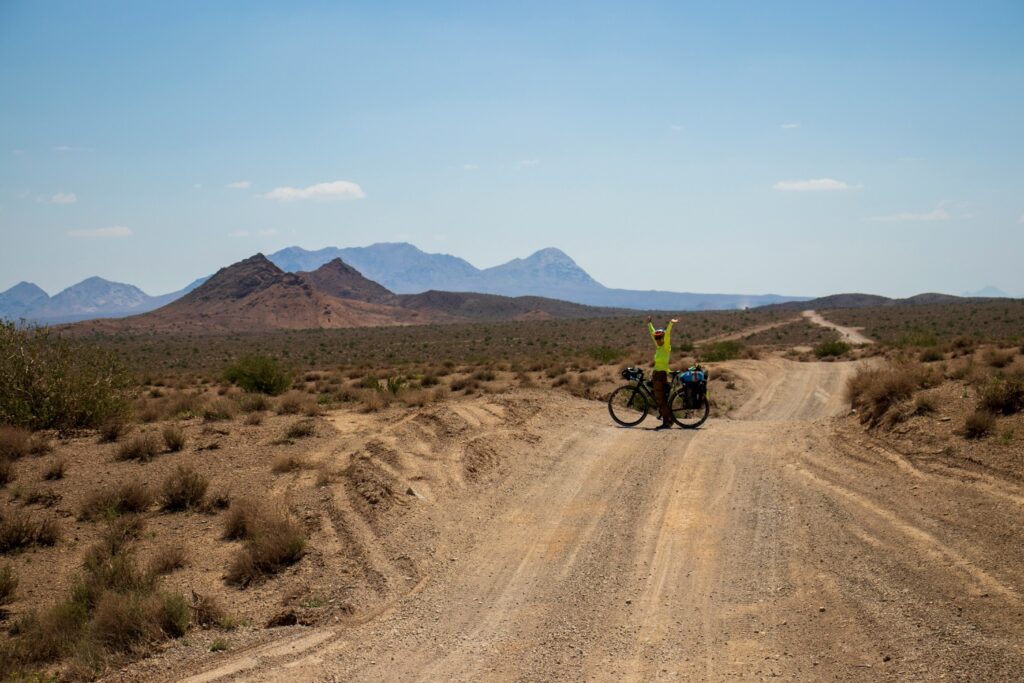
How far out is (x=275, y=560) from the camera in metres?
8.41

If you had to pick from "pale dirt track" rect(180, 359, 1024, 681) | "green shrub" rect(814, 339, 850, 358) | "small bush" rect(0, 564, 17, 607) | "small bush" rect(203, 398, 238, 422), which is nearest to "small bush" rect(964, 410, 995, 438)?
"pale dirt track" rect(180, 359, 1024, 681)

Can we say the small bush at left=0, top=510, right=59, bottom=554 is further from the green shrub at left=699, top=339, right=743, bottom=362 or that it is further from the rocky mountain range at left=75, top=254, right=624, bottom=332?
the rocky mountain range at left=75, top=254, right=624, bottom=332

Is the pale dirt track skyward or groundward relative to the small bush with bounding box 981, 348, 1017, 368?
groundward

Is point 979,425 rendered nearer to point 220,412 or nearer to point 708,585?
point 708,585

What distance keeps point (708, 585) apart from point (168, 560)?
6.26 metres

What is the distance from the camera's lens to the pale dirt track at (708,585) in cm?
582

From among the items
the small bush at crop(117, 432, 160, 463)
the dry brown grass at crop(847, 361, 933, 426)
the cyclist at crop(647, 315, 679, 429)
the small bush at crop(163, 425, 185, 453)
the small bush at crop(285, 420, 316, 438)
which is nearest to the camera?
the dry brown grass at crop(847, 361, 933, 426)

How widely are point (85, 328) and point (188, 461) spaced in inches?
4432

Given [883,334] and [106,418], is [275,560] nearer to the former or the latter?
[106,418]

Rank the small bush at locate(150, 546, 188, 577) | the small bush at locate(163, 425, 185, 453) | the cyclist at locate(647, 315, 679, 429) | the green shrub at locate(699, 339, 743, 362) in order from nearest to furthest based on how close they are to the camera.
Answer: the small bush at locate(150, 546, 188, 577), the small bush at locate(163, 425, 185, 453), the cyclist at locate(647, 315, 679, 429), the green shrub at locate(699, 339, 743, 362)

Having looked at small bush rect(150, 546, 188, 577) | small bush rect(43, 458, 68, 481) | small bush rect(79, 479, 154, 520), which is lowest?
small bush rect(150, 546, 188, 577)

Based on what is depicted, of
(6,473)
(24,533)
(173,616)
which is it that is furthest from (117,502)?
(173,616)

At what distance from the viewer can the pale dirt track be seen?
5820mm

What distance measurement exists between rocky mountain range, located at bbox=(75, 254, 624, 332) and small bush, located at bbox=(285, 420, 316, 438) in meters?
109
